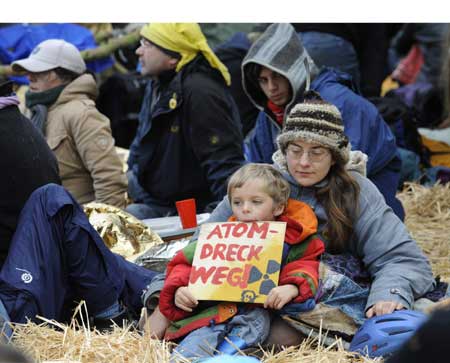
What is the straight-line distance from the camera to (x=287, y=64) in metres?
5.79

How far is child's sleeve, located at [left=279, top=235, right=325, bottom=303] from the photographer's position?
14.3ft

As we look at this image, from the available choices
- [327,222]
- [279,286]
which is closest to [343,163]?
[327,222]

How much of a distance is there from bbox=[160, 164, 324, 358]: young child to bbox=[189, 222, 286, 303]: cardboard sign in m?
0.05

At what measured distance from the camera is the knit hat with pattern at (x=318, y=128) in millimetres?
4699

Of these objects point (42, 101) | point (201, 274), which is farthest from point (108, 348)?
point (42, 101)

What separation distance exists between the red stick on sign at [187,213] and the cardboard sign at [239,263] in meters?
1.21

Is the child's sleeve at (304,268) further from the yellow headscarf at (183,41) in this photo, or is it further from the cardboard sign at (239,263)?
the yellow headscarf at (183,41)

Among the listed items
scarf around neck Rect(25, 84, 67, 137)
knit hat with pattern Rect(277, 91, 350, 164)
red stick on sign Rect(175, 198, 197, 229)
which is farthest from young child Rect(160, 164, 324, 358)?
scarf around neck Rect(25, 84, 67, 137)

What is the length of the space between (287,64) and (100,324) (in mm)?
1899

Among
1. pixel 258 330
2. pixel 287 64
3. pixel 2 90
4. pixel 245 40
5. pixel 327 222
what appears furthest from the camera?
pixel 245 40

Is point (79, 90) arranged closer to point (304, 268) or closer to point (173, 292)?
point (173, 292)

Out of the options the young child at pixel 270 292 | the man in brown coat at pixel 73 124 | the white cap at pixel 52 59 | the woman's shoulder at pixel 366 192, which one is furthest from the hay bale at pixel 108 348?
the white cap at pixel 52 59

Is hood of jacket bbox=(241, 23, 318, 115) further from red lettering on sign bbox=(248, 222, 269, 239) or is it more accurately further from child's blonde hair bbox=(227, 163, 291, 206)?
red lettering on sign bbox=(248, 222, 269, 239)
